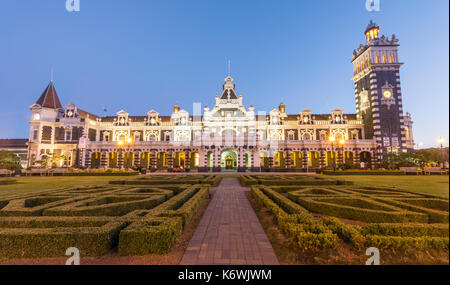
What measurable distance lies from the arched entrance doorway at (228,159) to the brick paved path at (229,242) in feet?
133

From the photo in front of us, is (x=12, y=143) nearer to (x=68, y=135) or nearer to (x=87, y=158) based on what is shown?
(x=68, y=135)

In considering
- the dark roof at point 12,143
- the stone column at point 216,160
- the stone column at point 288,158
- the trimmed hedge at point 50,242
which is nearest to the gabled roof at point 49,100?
the dark roof at point 12,143

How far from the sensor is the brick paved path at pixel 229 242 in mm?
5094

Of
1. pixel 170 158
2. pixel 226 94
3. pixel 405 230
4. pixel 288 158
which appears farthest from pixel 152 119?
pixel 405 230

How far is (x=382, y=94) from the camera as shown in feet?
152

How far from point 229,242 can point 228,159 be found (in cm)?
4444

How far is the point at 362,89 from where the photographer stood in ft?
166

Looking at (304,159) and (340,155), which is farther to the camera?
(304,159)

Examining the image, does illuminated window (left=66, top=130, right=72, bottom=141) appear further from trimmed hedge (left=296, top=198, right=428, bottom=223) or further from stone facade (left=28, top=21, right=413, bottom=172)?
trimmed hedge (left=296, top=198, right=428, bottom=223)

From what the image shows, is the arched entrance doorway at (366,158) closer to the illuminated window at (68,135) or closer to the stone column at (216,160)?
the stone column at (216,160)

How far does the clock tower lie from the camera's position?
4509 cm

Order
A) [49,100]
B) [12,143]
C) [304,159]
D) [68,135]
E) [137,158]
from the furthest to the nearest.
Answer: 1. [12,143]
2. [49,100]
3. [68,135]
4. [137,158]
5. [304,159]

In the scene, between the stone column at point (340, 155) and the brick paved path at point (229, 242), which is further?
the stone column at point (340, 155)
